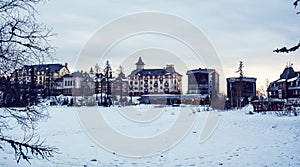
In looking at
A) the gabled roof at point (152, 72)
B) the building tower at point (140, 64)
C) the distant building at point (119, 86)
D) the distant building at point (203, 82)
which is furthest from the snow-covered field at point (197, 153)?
the building tower at point (140, 64)

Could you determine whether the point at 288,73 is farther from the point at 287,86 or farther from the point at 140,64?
the point at 140,64

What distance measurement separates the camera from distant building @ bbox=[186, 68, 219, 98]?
277 ft

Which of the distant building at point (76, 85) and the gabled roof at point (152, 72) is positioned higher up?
the gabled roof at point (152, 72)

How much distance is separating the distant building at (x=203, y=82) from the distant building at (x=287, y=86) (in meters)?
18.4

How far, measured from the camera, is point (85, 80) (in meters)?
87.8

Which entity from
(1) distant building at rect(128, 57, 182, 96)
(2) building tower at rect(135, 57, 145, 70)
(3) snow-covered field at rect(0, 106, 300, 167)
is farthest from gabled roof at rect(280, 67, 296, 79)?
(3) snow-covered field at rect(0, 106, 300, 167)

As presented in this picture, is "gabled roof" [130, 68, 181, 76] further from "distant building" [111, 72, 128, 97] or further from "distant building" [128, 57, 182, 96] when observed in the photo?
"distant building" [111, 72, 128, 97]

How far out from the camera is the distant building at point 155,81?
353 feet

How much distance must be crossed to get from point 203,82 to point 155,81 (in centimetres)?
3159

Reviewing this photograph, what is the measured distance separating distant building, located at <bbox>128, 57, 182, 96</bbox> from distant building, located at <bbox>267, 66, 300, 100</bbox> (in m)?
26.5

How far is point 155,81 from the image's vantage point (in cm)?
12062

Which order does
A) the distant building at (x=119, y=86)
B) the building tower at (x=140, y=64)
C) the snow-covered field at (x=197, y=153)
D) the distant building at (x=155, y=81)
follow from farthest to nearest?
the building tower at (x=140, y=64) → the distant building at (x=155, y=81) → the distant building at (x=119, y=86) → the snow-covered field at (x=197, y=153)

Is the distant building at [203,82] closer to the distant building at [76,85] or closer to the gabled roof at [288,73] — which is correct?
the gabled roof at [288,73]

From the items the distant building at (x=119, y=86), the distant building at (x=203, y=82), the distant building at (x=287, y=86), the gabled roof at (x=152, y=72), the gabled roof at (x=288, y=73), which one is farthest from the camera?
the gabled roof at (x=152, y=72)
